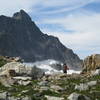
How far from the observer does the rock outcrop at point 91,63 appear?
56.6 metres

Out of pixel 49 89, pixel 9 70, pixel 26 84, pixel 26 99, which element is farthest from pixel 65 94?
pixel 9 70

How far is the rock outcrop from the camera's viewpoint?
5659 cm

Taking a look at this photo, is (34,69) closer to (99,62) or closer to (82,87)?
(99,62)

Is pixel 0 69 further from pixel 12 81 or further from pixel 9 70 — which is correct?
pixel 12 81

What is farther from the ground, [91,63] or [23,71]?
[91,63]

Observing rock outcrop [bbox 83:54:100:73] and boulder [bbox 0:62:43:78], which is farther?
rock outcrop [bbox 83:54:100:73]

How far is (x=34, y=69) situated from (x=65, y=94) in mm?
22699

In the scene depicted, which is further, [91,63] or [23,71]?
[91,63]

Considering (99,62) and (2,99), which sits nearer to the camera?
(2,99)

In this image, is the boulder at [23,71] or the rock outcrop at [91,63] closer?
the boulder at [23,71]

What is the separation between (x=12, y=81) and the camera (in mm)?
45000

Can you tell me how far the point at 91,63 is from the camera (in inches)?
2276

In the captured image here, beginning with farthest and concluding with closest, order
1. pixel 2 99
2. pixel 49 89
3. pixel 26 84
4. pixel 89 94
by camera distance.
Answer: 1. pixel 26 84
2. pixel 49 89
3. pixel 89 94
4. pixel 2 99

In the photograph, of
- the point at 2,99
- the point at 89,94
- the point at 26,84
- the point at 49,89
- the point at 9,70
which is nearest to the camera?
the point at 2,99
